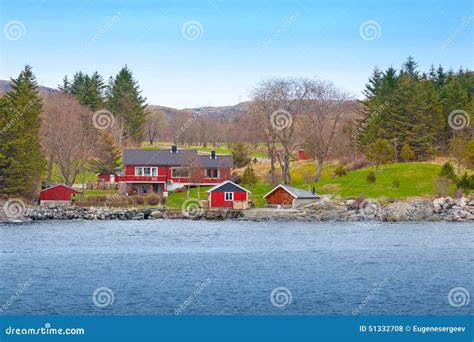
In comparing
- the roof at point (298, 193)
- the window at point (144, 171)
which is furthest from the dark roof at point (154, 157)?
the roof at point (298, 193)

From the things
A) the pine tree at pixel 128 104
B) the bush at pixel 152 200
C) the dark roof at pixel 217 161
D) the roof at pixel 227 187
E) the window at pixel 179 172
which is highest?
the pine tree at pixel 128 104

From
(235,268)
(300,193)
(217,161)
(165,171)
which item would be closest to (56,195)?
(165,171)

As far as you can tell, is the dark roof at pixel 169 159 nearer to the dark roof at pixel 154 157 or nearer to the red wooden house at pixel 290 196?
the dark roof at pixel 154 157

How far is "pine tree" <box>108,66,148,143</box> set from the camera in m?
124

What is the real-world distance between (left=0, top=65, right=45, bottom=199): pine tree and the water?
5.75 meters

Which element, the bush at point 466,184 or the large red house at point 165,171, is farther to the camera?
the large red house at point 165,171

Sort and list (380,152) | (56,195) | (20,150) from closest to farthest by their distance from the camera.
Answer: (20,150), (56,195), (380,152)

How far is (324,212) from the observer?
75438 millimetres

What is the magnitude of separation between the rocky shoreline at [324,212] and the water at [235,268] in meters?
4.15

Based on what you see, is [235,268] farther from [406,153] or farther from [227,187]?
[406,153]

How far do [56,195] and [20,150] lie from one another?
27.2 ft

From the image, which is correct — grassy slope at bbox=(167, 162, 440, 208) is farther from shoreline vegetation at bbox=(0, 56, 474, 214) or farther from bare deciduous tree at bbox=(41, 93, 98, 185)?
bare deciduous tree at bbox=(41, 93, 98, 185)

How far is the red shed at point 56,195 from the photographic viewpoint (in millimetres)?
80062

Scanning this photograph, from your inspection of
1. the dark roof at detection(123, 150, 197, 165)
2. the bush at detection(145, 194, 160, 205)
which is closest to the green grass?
the dark roof at detection(123, 150, 197, 165)
